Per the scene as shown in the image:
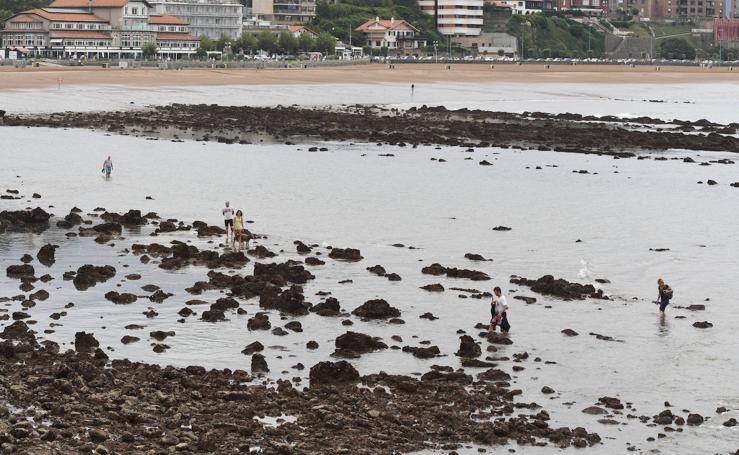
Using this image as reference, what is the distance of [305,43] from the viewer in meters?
196

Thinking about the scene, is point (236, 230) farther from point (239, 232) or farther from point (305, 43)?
point (305, 43)

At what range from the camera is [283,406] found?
21.1 metres

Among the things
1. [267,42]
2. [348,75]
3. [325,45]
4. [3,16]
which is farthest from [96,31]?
[348,75]

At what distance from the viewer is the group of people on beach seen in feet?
116

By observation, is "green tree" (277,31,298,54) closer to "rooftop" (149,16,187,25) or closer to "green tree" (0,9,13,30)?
"rooftop" (149,16,187,25)

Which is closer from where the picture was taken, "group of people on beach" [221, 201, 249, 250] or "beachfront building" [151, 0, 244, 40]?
"group of people on beach" [221, 201, 249, 250]

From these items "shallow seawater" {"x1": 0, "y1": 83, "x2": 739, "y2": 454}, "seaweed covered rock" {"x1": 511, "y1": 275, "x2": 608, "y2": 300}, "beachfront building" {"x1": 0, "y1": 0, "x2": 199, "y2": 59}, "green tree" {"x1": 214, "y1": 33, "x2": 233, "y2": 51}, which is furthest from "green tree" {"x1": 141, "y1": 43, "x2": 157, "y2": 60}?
"seaweed covered rock" {"x1": 511, "y1": 275, "x2": 608, "y2": 300}

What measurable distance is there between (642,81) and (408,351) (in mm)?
144106

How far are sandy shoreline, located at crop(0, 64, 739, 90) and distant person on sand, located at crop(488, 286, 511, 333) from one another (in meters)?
91.4

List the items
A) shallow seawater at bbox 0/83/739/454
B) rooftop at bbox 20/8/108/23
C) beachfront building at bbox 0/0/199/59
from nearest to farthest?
shallow seawater at bbox 0/83/739/454, beachfront building at bbox 0/0/199/59, rooftop at bbox 20/8/108/23

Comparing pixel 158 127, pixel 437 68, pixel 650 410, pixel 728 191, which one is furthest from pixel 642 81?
pixel 650 410

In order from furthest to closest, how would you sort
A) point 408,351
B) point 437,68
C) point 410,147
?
point 437,68, point 410,147, point 408,351

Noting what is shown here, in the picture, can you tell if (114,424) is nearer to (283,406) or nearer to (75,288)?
(283,406)

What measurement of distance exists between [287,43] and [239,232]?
525 ft
